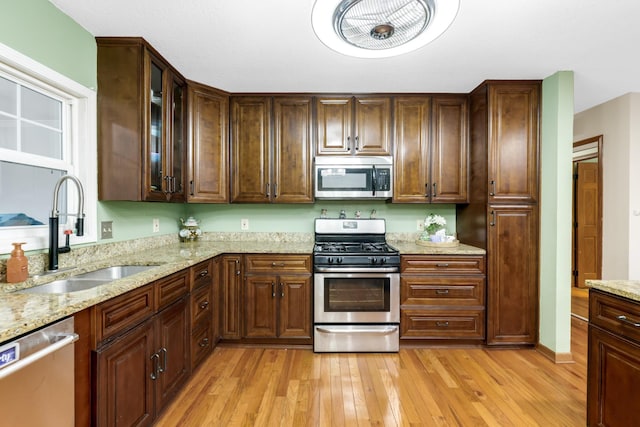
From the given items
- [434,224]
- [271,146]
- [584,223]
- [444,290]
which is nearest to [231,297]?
[271,146]

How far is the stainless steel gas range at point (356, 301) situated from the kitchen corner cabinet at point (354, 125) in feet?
3.29

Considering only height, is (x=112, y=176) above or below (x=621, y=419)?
Answer: above

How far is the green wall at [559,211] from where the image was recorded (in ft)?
7.86

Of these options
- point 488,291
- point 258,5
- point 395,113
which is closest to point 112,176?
point 258,5

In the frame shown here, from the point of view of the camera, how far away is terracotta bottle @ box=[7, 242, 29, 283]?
1.37 meters

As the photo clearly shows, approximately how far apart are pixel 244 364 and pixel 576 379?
2483mm

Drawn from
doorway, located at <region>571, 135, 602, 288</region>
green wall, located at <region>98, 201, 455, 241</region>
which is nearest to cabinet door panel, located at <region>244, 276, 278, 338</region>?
green wall, located at <region>98, 201, 455, 241</region>

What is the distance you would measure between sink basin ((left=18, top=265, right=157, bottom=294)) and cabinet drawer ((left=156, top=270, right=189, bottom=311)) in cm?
25

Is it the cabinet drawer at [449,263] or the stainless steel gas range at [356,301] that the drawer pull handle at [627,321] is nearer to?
the cabinet drawer at [449,263]

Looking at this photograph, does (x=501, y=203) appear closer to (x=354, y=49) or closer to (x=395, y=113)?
(x=395, y=113)

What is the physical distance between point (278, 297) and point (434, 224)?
1670 millimetres

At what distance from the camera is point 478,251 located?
2.61 meters

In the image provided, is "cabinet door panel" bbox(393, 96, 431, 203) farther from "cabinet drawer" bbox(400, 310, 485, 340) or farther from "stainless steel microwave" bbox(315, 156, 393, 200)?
"cabinet drawer" bbox(400, 310, 485, 340)

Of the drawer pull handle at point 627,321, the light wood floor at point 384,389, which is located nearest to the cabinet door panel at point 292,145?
the light wood floor at point 384,389
